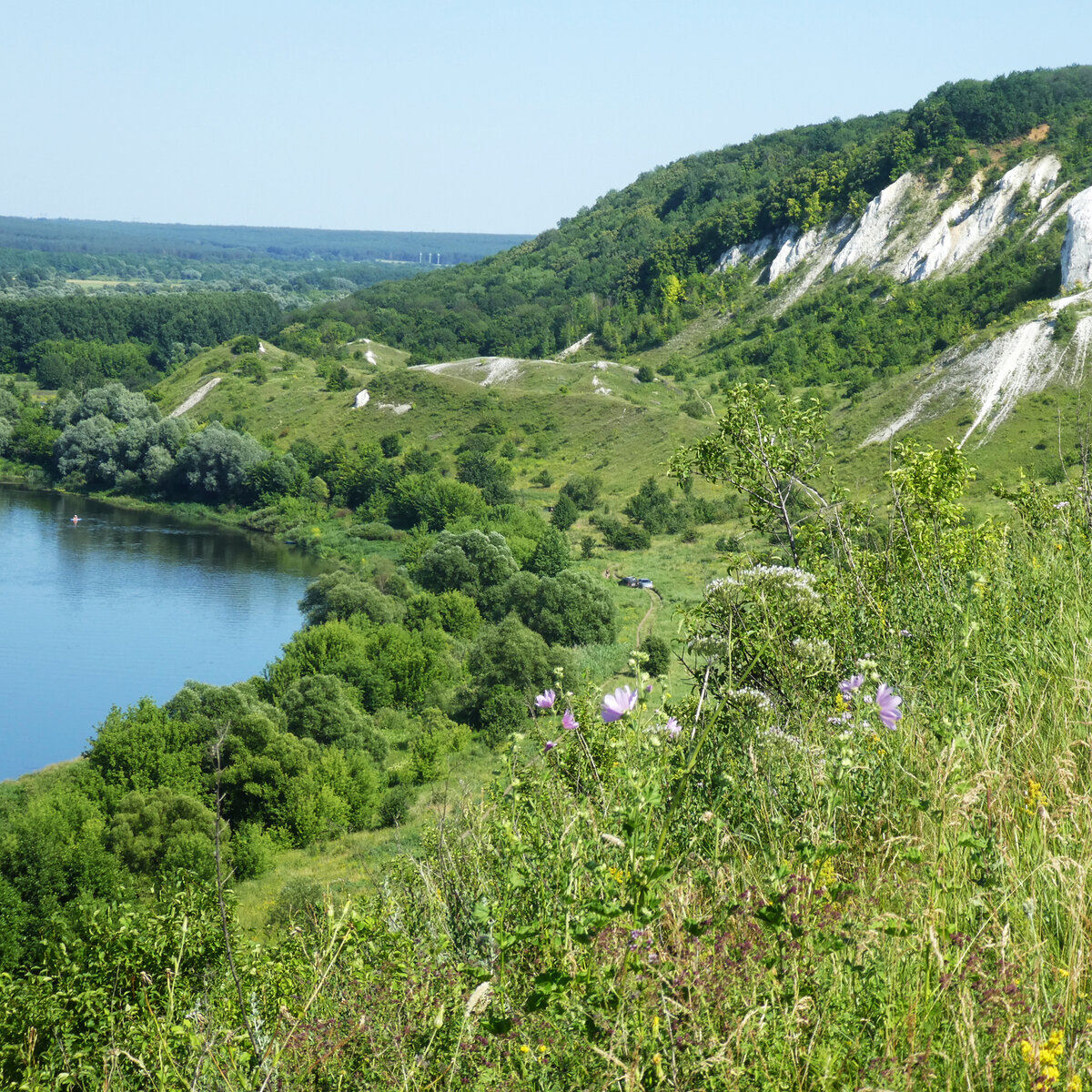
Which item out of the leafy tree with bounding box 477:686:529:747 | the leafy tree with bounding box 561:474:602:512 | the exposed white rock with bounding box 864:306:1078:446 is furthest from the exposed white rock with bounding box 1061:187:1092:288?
the leafy tree with bounding box 477:686:529:747

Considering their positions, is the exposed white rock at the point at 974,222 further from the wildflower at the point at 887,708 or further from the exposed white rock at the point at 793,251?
the wildflower at the point at 887,708

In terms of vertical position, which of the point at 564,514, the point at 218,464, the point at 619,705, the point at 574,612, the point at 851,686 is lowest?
the point at 574,612

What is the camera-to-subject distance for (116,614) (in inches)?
1708

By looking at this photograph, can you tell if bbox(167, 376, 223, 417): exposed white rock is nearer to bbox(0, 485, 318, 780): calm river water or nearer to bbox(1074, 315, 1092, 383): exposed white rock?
bbox(0, 485, 318, 780): calm river water

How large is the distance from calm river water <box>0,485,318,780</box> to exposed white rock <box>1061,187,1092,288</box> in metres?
42.9

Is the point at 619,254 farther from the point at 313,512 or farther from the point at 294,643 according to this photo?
the point at 294,643

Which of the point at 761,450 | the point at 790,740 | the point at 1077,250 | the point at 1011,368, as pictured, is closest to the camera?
the point at 790,740

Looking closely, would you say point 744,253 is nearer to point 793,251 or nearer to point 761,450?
point 793,251

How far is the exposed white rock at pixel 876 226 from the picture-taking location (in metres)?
74.2

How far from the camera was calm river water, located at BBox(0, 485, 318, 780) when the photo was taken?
34281mm

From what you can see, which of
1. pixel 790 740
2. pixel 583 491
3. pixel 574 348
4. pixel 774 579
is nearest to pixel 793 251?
pixel 574 348

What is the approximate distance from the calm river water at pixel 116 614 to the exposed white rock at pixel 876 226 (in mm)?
46530

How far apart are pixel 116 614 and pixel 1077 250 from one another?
51.0m

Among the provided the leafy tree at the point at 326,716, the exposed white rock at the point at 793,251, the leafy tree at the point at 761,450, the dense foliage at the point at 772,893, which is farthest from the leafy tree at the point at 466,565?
the exposed white rock at the point at 793,251
